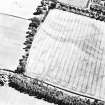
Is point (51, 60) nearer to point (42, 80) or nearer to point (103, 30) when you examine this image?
point (42, 80)

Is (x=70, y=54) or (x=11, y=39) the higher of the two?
(x=11, y=39)

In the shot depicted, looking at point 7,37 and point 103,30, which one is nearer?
point 7,37

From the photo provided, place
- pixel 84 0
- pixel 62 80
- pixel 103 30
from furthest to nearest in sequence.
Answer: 1. pixel 84 0
2. pixel 103 30
3. pixel 62 80

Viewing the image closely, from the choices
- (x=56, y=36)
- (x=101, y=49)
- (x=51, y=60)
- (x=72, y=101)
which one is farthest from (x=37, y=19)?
(x=72, y=101)

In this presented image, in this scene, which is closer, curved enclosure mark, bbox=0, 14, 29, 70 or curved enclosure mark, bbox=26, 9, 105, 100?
curved enclosure mark, bbox=26, 9, 105, 100
